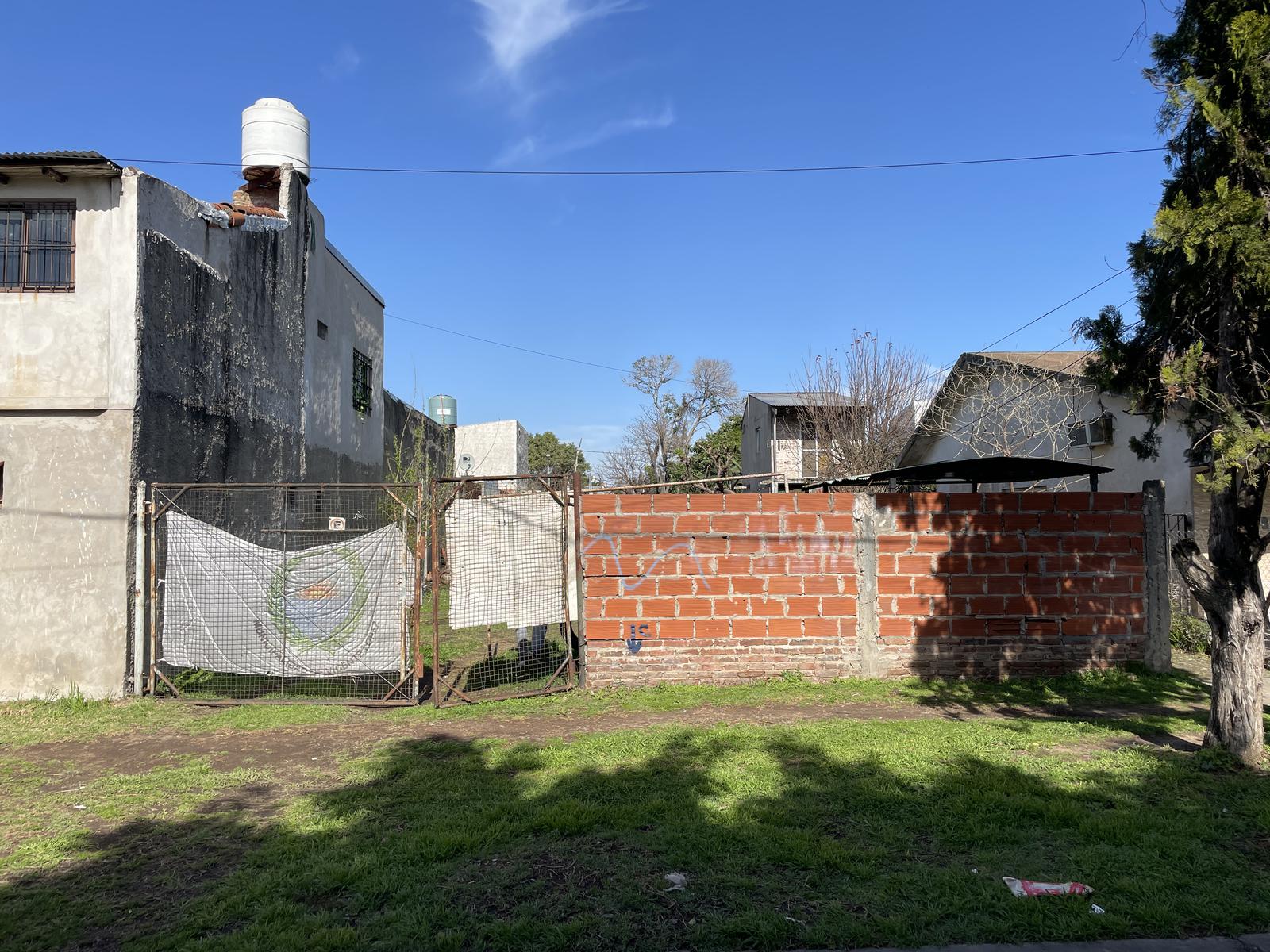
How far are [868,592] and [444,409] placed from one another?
2531cm

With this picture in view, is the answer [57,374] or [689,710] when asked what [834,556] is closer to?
[689,710]

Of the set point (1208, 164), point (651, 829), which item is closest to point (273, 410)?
point (651, 829)

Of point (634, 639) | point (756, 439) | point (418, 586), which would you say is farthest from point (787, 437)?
point (418, 586)

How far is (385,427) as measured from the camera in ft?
63.5

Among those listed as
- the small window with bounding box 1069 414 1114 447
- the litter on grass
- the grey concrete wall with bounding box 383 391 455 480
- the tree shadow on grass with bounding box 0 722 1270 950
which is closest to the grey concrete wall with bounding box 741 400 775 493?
Answer: the grey concrete wall with bounding box 383 391 455 480

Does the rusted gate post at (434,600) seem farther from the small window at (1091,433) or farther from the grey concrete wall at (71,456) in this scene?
the small window at (1091,433)

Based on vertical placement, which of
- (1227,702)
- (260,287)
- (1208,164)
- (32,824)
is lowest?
(32,824)

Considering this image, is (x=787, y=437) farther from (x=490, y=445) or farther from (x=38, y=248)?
(x=38, y=248)

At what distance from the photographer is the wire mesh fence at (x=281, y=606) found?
27.1 ft

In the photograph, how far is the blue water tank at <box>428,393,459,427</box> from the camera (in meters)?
31.5

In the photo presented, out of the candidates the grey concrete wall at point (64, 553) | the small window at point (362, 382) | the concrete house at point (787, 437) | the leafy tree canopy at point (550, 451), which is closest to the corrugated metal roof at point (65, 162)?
the grey concrete wall at point (64, 553)

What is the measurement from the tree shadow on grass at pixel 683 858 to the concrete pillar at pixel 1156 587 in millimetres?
3543

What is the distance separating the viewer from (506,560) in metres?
8.42

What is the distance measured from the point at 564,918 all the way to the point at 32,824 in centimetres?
369
